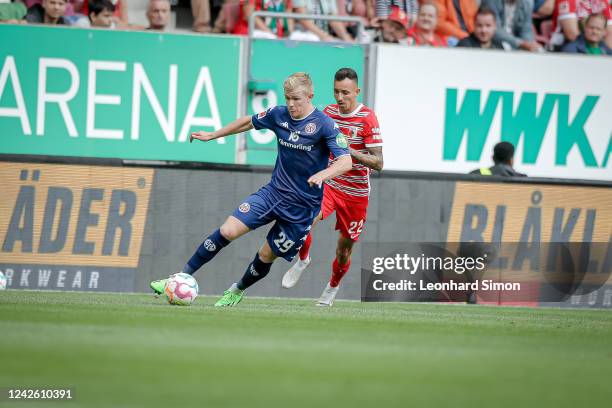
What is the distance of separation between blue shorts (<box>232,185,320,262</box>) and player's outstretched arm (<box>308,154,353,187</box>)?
0.63 m

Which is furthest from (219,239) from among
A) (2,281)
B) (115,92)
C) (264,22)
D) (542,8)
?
(542,8)

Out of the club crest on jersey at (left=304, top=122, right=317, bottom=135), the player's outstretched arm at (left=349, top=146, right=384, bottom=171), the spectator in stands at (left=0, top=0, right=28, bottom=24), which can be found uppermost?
the spectator in stands at (left=0, top=0, right=28, bottom=24)

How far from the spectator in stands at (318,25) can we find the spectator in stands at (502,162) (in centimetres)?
320

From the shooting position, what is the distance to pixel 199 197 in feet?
47.8

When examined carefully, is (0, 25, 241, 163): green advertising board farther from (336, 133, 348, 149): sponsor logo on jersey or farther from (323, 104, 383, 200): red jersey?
(336, 133, 348, 149): sponsor logo on jersey

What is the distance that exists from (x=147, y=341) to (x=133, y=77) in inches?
352

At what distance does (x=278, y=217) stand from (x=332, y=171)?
914mm

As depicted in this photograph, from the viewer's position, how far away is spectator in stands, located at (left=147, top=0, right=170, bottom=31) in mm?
16797

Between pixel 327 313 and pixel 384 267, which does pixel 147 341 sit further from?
pixel 384 267

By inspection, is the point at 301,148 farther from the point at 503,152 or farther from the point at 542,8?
the point at 542,8

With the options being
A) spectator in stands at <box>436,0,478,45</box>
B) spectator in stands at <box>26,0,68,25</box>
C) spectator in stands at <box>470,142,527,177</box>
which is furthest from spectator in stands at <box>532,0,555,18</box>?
spectator in stands at <box>26,0,68,25</box>

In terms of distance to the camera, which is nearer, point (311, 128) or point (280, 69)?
point (311, 128)

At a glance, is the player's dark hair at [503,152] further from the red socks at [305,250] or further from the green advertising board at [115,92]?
the red socks at [305,250]

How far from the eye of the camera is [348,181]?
41.9ft
